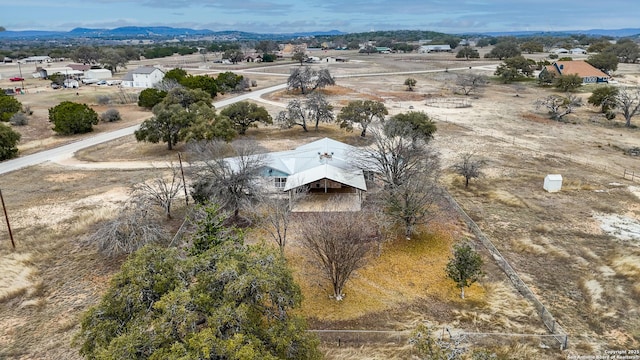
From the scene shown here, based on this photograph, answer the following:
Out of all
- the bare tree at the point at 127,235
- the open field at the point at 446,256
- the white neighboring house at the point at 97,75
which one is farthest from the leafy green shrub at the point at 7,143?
the white neighboring house at the point at 97,75

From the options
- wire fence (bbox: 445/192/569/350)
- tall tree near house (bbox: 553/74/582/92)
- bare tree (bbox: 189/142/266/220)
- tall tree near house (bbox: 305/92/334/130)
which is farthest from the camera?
tall tree near house (bbox: 553/74/582/92)

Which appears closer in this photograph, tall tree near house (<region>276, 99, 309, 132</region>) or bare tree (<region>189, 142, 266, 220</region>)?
bare tree (<region>189, 142, 266, 220</region>)

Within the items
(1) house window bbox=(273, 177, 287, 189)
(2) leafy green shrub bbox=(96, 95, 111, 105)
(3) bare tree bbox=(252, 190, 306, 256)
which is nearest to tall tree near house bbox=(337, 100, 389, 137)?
(1) house window bbox=(273, 177, 287, 189)

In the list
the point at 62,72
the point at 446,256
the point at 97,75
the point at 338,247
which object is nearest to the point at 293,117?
the point at 446,256

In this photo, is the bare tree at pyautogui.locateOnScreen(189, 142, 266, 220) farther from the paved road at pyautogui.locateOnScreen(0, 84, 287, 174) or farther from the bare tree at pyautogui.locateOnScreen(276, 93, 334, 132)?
the bare tree at pyautogui.locateOnScreen(276, 93, 334, 132)

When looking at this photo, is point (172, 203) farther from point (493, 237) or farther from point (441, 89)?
point (441, 89)

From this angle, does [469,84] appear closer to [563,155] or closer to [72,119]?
[563,155]

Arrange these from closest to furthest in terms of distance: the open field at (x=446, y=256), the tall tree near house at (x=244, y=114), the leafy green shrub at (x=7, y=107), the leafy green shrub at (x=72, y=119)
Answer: the open field at (x=446, y=256) → the tall tree near house at (x=244, y=114) → the leafy green shrub at (x=72, y=119) → the leafy green shrub at (x=7, y=107)

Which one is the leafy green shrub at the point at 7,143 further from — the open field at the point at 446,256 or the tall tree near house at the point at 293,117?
the tall tree near house at the point at 293,117
